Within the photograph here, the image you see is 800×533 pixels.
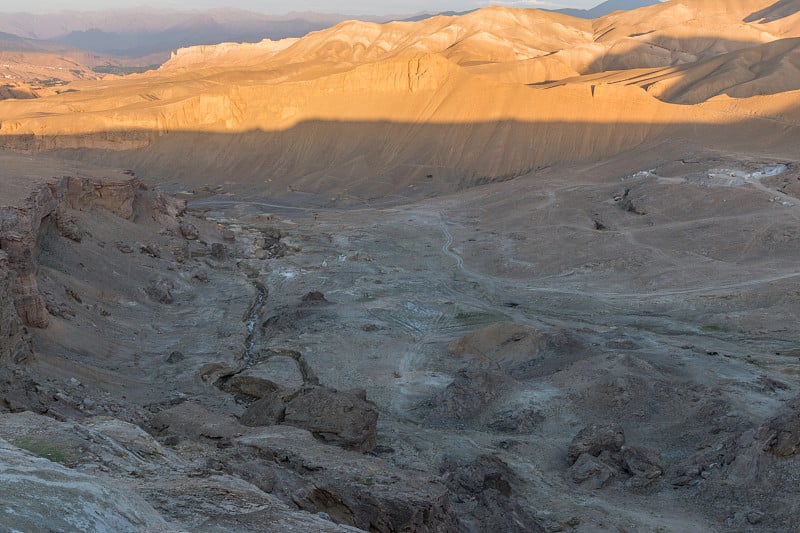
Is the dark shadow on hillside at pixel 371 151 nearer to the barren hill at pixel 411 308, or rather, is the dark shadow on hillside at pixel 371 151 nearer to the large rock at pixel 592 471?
the barren hill at pixel 411 308

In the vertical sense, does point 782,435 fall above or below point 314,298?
above

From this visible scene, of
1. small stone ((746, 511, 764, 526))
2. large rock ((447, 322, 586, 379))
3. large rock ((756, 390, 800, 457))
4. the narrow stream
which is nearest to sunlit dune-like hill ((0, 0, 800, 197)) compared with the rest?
the narrow stream

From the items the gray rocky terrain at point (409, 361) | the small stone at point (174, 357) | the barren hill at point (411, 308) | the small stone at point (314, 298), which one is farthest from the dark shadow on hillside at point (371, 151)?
the small stone at point (174, 357)

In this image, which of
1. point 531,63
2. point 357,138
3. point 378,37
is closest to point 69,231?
point 357,138

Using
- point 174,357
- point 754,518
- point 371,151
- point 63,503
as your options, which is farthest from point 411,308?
point 371,151

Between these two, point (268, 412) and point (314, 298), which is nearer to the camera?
point (268, 412)

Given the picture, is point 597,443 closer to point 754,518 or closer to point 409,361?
point 754,518

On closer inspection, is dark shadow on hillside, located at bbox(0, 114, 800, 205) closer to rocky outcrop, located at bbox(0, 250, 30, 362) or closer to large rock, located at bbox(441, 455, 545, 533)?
rocky outcrop, located at bbox(0, 250, 30, 362)
